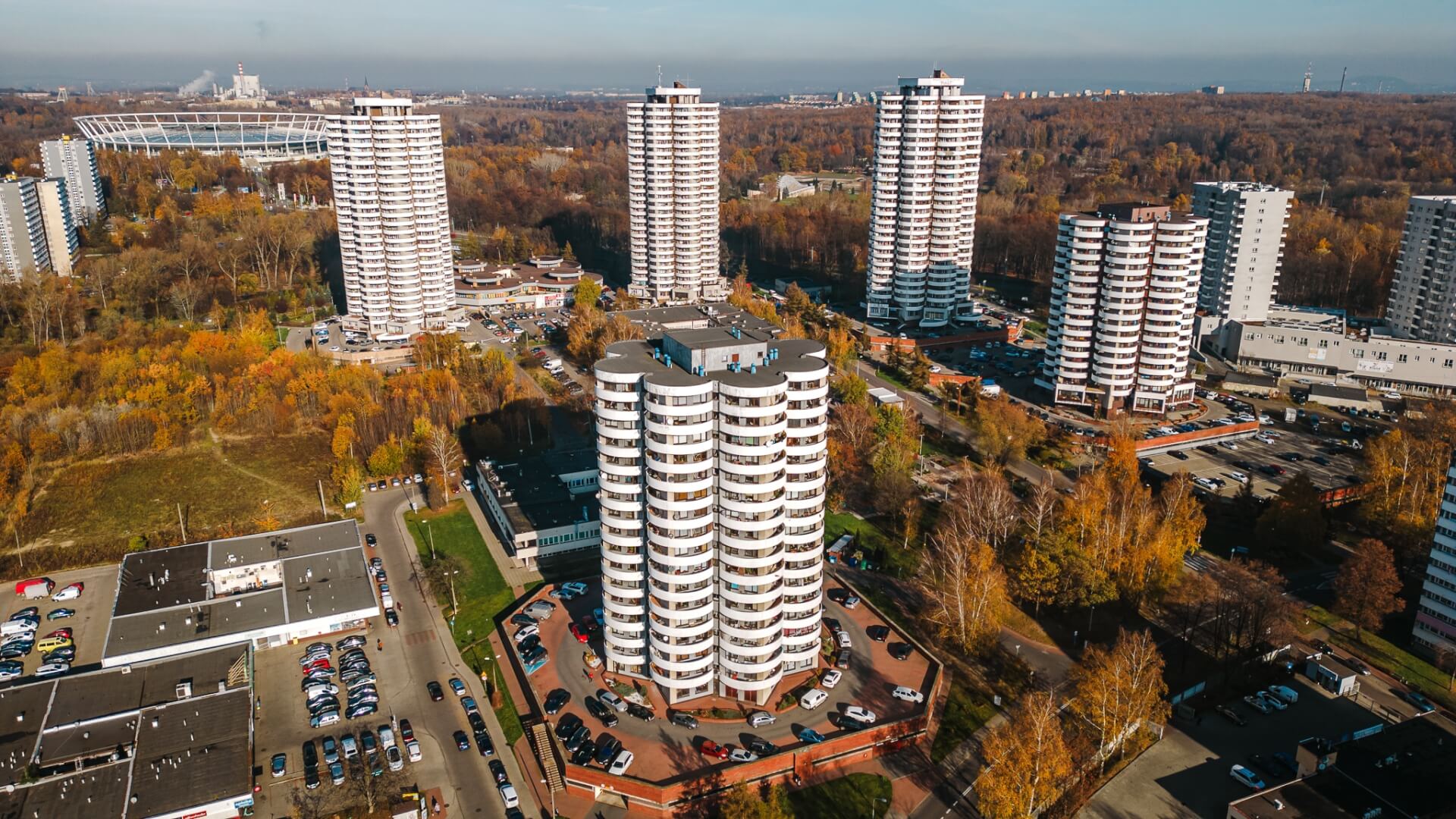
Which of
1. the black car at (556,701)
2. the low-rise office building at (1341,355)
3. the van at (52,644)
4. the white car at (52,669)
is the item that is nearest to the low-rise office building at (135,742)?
the white car at (52,669)

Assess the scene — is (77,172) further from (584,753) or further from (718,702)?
(718,702)

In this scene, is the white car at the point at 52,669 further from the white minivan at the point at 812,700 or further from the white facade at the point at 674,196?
the white facade at the point at 674,196

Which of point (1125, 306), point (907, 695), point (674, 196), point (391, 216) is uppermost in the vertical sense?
point (674, 196)

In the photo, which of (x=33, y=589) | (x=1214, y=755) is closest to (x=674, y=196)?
(x=33, y=589)

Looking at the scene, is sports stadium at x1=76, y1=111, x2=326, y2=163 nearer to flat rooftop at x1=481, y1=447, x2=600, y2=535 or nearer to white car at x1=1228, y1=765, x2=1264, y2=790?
flat rooftop at x1=481, y1=447, x2=600, y2=535

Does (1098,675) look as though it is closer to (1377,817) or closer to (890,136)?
(1377,817)
